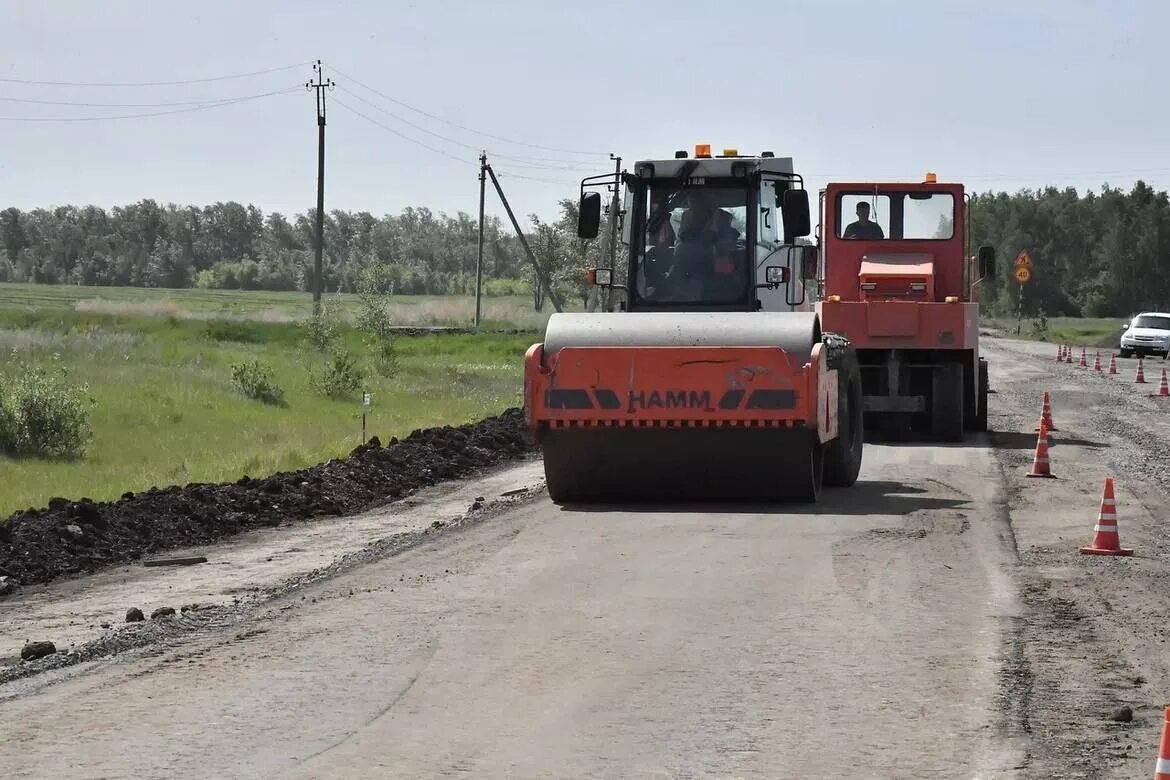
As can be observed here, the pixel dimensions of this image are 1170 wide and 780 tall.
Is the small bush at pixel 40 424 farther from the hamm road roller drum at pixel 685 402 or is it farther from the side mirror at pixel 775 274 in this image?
the side mirror at pixel 775 274

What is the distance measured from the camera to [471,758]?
7.00 metres

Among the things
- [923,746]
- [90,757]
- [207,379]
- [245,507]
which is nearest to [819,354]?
[245,507]

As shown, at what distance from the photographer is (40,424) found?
23344mm

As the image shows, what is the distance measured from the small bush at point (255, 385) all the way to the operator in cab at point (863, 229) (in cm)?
1313

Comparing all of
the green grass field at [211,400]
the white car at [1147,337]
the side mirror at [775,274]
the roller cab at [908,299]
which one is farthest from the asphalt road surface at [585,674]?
the white car at [1147,337]

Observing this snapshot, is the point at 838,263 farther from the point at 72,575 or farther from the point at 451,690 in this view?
the point at 451,690

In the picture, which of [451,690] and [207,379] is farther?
[207,379]

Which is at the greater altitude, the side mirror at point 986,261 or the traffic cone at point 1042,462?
the side mirror at point 986,261

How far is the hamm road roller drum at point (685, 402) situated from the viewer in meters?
14.5

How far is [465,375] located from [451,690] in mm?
35066

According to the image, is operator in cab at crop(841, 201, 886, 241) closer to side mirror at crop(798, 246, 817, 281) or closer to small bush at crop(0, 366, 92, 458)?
side mirror at crop(798, 246, 817, 281)

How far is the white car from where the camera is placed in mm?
55812

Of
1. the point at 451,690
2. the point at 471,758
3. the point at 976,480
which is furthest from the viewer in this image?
the point at 976,480

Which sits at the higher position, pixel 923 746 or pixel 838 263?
pixel 838 263
